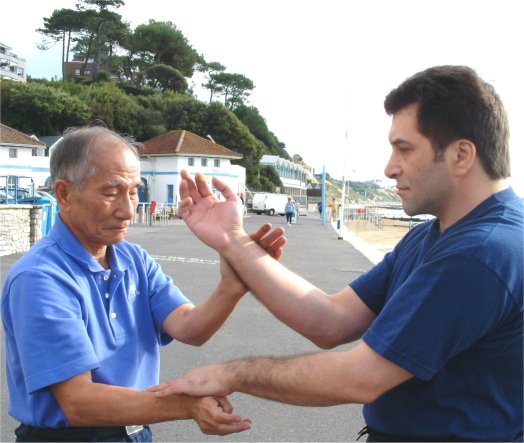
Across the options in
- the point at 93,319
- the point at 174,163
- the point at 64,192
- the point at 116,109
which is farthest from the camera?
the point at 116,109

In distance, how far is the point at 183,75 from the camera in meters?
85.4

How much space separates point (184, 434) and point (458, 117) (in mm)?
3075

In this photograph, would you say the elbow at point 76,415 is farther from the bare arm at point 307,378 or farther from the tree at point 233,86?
the tree at point 233,86

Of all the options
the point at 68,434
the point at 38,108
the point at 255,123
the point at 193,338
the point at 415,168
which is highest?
the point at 255,123

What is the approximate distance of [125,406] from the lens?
73.3 inches

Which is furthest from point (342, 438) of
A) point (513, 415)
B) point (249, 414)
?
point (513, 415)

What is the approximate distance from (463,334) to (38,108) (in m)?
55.6

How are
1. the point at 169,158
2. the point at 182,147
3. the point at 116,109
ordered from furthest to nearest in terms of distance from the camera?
the point at 116,109 < the point at 182,147 < the point at 169,158

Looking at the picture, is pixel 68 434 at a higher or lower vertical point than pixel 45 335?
lower

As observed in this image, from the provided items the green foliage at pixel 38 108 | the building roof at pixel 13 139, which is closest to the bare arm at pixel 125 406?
the building roof at pixel 13 139

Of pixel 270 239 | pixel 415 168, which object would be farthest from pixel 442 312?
pixel 270 239

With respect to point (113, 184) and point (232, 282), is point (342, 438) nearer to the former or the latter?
point (232, 282)

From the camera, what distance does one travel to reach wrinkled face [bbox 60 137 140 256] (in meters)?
2.08

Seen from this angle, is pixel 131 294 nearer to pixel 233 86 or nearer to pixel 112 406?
pixel 112 406
